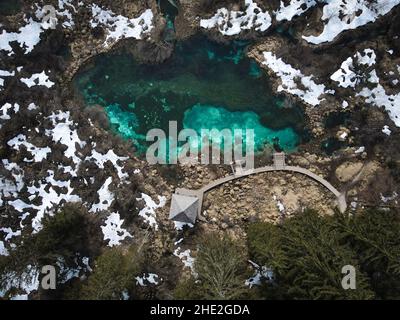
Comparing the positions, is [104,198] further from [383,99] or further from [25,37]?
[383,99]

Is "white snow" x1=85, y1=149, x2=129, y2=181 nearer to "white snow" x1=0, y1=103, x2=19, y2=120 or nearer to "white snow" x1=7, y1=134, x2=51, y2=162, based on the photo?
"white snow" x1=7, y1=134, x2=51, y2=162

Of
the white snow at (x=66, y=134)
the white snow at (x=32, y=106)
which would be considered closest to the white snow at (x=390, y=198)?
the white snow at (x=66, y=134)

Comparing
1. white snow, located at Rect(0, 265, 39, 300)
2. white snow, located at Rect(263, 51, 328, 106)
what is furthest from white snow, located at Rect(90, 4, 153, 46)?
white snow, located at Rect(0, 265, 39, 300)

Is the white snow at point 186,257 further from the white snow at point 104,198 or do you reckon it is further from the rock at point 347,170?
the rock at point 347,170

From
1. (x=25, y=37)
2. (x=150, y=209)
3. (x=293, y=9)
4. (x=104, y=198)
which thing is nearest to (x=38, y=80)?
(x=25, y=37)
